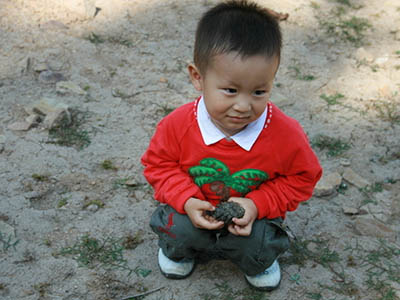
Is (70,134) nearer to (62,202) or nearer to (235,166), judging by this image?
(62,202)

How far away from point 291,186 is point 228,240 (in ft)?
1.20

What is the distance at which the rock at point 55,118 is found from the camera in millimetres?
3102

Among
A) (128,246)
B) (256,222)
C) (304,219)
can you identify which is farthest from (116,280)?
(304,219)

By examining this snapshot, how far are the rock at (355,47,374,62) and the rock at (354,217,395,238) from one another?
1.92 meters

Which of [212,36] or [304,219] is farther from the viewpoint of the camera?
[304,219]

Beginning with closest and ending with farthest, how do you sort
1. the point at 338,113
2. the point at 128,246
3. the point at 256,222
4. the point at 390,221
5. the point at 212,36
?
1. the point at 212,36
2. the point at 256,222
3. the point at 128,246
4. the point at 390,221
5. the point at 338,113

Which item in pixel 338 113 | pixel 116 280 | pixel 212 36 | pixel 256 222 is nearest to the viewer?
pixel 212 36

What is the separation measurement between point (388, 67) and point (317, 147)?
4.35 ft

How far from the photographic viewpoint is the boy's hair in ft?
5.76

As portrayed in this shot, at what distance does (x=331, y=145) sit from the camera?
10.4ft

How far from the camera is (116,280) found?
2221 millimetres

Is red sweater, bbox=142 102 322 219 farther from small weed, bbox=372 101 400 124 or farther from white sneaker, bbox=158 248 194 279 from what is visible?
small weed, bbox=372 101 400 124

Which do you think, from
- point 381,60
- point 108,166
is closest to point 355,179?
point 108,166

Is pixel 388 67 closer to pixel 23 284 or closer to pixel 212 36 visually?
pixel 212 36
